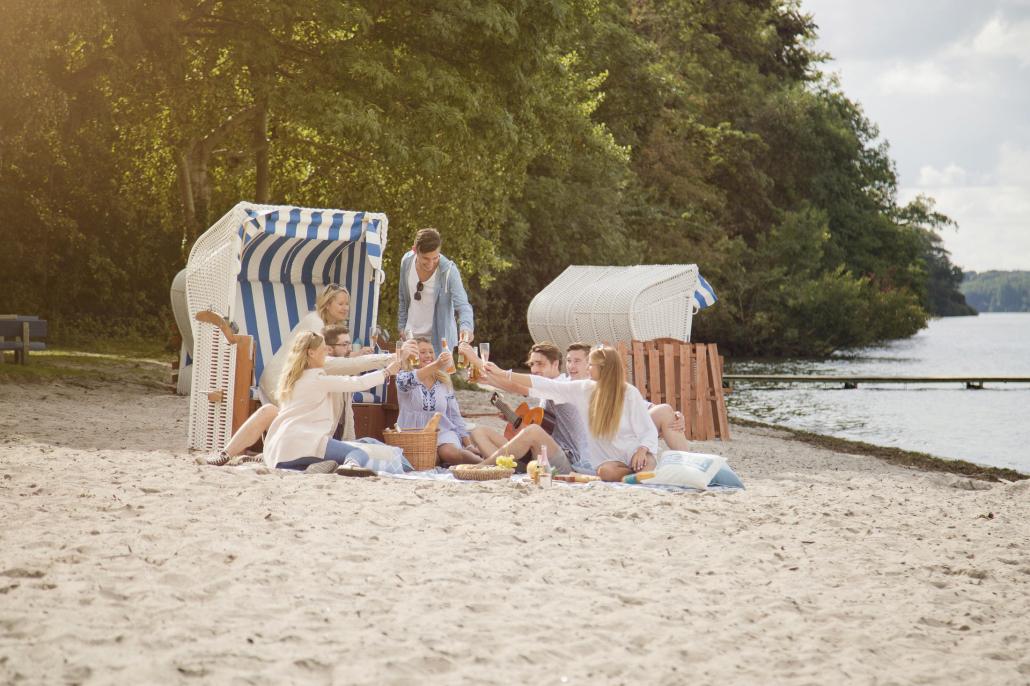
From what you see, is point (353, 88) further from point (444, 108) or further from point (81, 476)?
point (81, 476)

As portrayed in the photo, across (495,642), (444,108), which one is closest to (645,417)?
(495,642)

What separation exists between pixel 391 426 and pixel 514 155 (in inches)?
613

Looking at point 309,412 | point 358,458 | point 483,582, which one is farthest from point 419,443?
point 483,582

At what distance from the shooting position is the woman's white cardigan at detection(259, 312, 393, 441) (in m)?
9.88

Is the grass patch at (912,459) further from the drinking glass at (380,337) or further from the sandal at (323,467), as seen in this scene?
the sandal at (323,467)

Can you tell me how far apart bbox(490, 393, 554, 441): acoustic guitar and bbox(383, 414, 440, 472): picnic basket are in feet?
1.86

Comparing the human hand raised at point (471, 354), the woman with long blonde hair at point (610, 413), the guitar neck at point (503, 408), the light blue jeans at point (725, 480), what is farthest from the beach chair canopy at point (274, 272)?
the light blue jeans at point (725, 480)

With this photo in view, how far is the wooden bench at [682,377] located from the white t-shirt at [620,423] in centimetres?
584

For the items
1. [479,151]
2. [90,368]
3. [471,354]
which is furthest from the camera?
[479,151]

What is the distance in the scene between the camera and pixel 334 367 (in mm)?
9875

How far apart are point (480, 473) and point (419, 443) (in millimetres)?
855

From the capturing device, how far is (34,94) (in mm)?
19656

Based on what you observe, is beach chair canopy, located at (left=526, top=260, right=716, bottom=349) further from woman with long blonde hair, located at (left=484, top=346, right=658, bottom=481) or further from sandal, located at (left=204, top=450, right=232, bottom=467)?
sandal, located at (left=204, top=450, right=232, bottom=467)

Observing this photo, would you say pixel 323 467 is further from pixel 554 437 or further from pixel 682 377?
pixel 682 377
